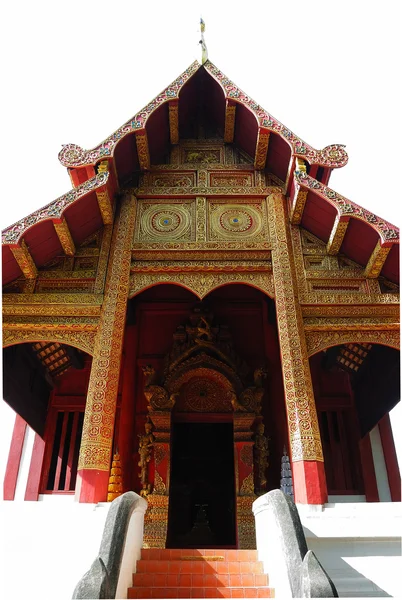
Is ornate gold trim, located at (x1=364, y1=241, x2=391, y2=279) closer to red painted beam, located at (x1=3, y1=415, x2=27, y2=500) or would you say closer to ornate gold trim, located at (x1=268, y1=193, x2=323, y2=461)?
ornate gold trim, located at (x1=268, y1=193, x2=323, y2=461)

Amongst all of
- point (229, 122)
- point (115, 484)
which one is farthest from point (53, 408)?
point (229, 122)

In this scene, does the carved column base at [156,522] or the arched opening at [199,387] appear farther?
the arched opening at [199,387]

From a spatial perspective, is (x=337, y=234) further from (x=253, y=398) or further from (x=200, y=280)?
(x=253, y=398)

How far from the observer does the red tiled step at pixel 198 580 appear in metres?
4.19

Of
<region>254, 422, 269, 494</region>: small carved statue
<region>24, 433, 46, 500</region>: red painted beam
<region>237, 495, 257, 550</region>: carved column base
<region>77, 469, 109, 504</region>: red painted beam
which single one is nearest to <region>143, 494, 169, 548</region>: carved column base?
<region>237, 495, 257, 550</region>: carved column base

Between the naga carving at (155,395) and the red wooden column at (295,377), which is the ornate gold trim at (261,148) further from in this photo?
the naga carving at (155,395)

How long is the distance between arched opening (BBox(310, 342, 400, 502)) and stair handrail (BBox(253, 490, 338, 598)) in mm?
3933

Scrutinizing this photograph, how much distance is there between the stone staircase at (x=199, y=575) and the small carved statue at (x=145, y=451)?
8.54ft

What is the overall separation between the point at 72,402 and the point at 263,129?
597cm

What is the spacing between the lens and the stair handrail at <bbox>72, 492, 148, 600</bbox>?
121 inches

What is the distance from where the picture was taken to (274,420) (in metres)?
7.94

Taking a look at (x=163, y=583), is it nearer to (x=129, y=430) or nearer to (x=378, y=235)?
(x=129, y=430)

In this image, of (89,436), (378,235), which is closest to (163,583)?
(89,436)

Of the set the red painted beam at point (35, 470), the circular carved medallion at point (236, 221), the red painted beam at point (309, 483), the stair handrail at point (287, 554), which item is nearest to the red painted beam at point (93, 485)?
the stair handrail at point (287, 554)
